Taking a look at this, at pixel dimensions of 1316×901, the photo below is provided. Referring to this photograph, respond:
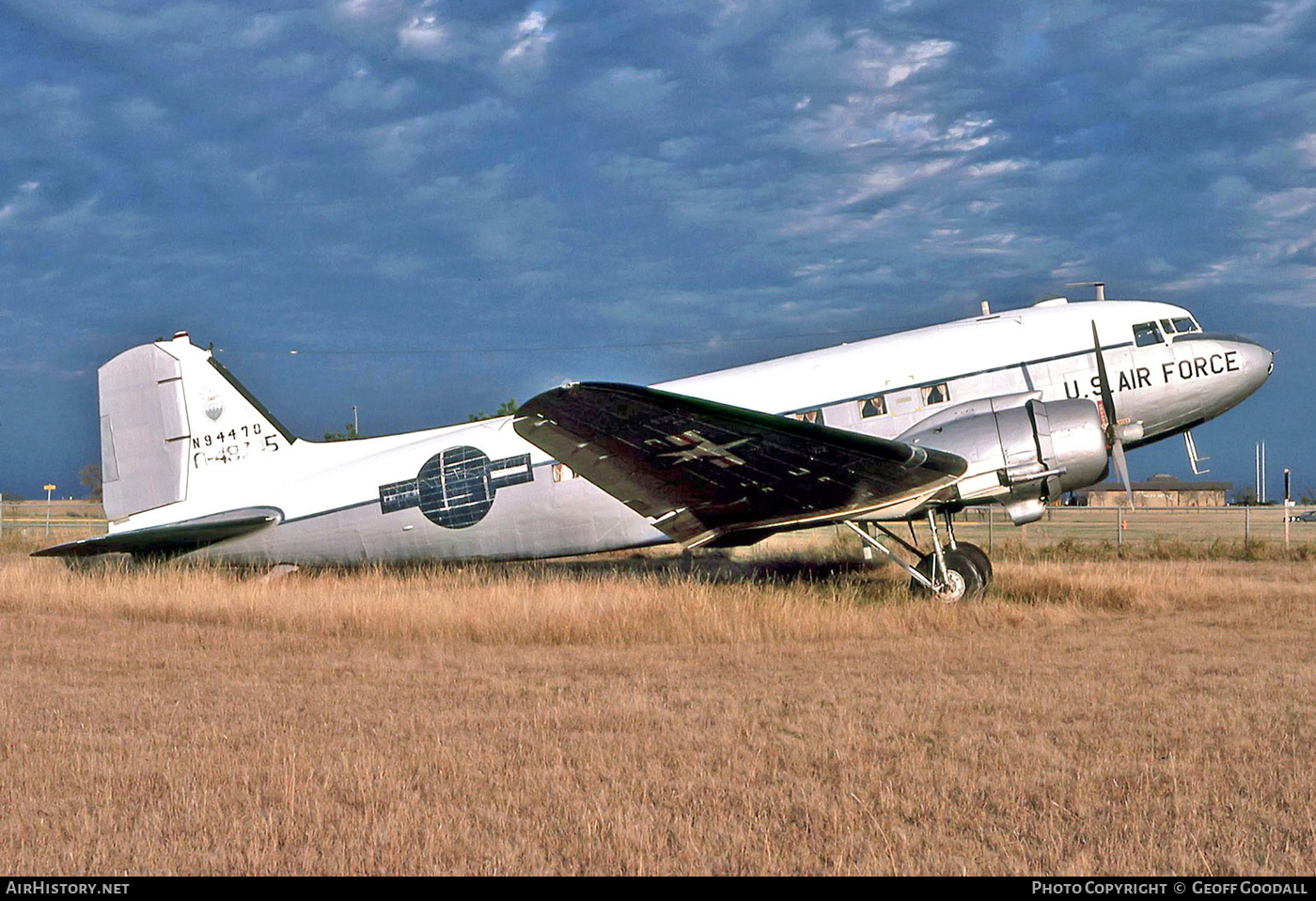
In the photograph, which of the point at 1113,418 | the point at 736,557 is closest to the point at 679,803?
the point at 1113,418

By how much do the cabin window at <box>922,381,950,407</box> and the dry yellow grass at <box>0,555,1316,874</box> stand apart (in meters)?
2.73

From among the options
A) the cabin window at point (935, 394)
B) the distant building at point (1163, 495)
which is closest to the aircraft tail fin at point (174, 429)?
the cabin window at point (935, 394)

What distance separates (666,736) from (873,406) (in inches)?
320

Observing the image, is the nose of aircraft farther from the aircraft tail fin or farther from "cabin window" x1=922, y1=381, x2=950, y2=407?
the aircraft tail fin

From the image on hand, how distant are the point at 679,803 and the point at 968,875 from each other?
140 cm

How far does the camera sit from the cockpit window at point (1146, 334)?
13289 mm

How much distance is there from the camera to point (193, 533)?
1536cm

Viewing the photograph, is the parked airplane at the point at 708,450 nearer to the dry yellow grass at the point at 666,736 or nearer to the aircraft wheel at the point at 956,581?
the aircraft wheel at the point at 956,581

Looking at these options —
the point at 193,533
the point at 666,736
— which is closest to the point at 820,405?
the point at 666,736

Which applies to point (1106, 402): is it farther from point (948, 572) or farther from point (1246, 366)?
point (948, 572)

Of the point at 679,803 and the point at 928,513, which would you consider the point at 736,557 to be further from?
the point at 679,803

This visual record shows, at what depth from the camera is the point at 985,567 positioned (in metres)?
12.7

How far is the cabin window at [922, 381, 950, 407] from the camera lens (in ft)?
43.4

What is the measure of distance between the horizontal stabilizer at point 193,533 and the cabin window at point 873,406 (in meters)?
8.83
